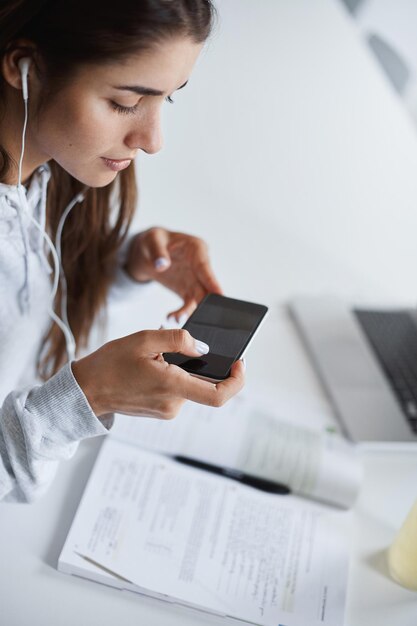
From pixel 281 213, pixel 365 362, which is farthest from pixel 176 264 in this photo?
pixel 281 213

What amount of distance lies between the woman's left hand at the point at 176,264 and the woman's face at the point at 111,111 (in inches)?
8.7

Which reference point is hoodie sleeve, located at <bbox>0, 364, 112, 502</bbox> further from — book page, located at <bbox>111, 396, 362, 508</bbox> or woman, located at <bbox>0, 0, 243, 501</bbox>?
book page, located at <bbox>111, 396, 362, 508</bbox>

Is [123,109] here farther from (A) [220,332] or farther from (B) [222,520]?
(B) [222,520]

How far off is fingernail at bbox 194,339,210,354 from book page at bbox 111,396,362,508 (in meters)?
0.19

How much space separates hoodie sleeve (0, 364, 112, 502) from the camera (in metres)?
0.62

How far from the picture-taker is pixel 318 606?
69 cm

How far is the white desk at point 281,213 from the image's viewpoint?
0.70 meters

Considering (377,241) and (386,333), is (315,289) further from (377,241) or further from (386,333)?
(377,241)

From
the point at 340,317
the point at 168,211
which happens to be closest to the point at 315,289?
the point at 340,317

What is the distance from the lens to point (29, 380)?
0.96 m

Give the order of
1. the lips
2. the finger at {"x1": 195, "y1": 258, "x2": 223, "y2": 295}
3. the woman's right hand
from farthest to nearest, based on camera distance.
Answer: the finger at {"x1": 195, "y1": 258, "x2": 223, "y2": 295} < the lips < the woman's right hand

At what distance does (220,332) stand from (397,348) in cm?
50

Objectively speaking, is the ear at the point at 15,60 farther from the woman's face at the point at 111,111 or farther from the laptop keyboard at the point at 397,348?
the laptop keyboard at the point at 397,348

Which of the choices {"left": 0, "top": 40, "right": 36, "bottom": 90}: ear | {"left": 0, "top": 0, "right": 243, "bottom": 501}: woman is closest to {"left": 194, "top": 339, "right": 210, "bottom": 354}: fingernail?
{"left": 0, "top": 0, "right": 243, "bottom": 501}: woman
